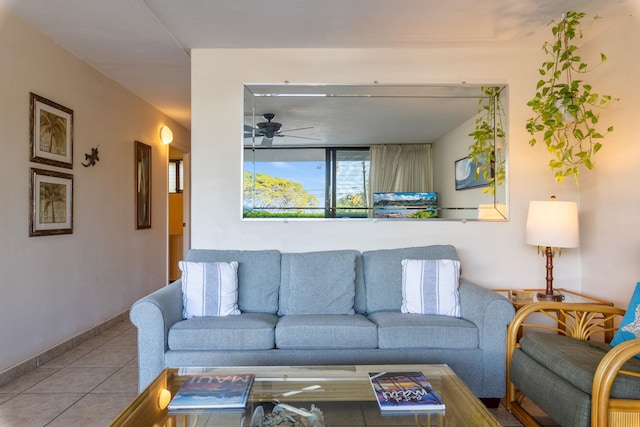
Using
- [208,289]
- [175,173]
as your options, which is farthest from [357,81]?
[175,173]

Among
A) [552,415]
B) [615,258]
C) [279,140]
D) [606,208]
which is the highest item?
[279,140]

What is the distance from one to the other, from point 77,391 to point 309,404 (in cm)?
178

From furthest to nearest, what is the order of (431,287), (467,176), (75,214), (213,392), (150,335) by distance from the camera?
1. (75,214)
2. (467,176)
3. (431,287)
4. (150,335)
5. (213,392)

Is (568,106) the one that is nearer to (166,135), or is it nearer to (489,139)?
(489,139)

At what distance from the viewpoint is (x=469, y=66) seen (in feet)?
10.4

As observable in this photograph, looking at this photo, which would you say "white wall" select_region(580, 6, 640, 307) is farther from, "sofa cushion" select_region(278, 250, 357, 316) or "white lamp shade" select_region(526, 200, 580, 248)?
"sofa cushion" select_region(278, 250, 357, 316)

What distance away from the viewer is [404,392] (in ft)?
4.99

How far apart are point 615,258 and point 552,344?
4.04 ft

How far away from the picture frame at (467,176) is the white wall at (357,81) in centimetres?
25

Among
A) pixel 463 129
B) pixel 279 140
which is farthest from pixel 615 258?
pixel 279 140

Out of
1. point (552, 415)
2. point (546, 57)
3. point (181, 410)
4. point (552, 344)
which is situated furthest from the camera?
point (546, 57)

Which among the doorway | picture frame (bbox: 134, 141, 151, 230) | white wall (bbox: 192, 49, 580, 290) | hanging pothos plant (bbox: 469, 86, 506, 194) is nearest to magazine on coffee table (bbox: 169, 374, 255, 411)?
white wall (bbox: 192, 49, 580, 290)

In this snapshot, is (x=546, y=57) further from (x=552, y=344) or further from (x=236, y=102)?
(x=236, y=102)

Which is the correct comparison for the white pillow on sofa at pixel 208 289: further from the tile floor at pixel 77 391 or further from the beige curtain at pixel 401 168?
the beige curtain at pixel 401 168
